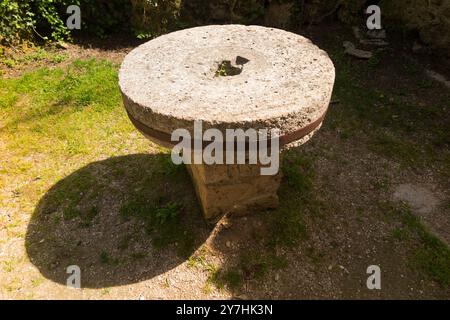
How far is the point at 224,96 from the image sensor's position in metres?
2.81

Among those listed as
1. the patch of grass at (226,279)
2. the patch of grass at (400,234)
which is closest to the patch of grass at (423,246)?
the patch of grass at (400,234)

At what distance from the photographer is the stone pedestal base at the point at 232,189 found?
131 inches

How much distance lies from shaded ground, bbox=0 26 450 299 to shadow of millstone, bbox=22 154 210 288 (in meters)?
0.01

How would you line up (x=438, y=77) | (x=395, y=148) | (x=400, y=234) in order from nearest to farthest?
(x=400, y=234) < (x=395, y=148) < (x=438, y=77)

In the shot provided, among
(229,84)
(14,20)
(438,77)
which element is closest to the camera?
(229,84)

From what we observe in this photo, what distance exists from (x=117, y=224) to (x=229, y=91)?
5.96 feet

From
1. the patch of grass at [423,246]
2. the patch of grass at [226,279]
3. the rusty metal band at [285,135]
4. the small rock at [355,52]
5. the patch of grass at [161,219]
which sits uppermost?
the rusty metal band at [285,135]

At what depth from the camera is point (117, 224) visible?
379 centimetres

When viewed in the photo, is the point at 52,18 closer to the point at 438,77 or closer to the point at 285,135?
the point at 285,135

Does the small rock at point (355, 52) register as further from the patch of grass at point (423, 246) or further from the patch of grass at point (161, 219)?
the patch of grass at point (161, 219)

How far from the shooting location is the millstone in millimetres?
2633

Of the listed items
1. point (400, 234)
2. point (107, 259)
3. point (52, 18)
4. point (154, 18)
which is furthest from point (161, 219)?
point (52, 18)

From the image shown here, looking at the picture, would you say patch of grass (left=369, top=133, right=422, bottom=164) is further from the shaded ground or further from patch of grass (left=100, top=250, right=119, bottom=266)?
patch of grass (left=100, top=250, right=119, bottom=266)

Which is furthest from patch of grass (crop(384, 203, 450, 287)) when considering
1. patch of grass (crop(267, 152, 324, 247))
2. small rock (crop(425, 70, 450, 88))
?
small rock (crop(425, 70, 450, 88))
